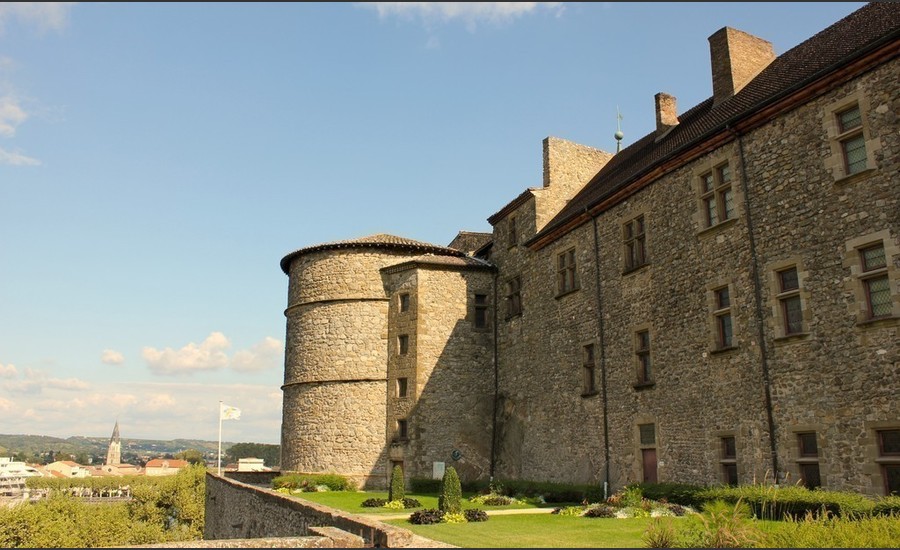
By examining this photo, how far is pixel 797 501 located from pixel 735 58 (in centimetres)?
1397

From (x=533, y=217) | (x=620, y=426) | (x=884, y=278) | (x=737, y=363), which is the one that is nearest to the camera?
(x=884, y=278)

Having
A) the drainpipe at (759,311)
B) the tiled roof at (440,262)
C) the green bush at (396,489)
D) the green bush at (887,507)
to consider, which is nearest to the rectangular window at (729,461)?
the drainpipe at (759,311)

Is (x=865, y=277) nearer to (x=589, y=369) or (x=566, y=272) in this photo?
(x=589, y=369)

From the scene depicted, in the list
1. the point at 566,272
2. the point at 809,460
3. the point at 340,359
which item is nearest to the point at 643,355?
the point at 566,272

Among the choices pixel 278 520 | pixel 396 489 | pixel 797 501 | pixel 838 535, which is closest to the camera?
pixel 838 535

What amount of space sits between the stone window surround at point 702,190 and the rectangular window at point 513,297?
10.8m

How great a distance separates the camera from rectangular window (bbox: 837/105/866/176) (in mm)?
14078

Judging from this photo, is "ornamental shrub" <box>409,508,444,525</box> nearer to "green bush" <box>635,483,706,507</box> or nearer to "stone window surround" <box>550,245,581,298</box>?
"green bush" <box>635,483,706,507</box>

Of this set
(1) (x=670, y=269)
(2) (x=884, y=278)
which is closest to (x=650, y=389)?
(1) (x=670, y=269)

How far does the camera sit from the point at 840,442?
44.7ft

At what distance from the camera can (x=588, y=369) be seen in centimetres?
2289

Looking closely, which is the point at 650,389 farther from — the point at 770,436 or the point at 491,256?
the point at 491,256

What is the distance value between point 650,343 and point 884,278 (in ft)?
23.9

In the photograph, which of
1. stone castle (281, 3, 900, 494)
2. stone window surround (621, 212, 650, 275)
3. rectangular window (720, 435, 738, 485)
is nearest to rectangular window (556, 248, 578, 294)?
stone castle (281, 3, 900, 494)
